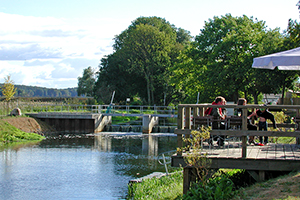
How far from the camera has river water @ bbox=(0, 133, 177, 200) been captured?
16156 mm

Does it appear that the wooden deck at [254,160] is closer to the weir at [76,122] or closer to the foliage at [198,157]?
the foliage at [198,157]

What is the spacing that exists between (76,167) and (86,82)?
266ft

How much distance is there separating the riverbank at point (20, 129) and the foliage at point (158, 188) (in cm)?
1919

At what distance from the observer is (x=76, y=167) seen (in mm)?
21766

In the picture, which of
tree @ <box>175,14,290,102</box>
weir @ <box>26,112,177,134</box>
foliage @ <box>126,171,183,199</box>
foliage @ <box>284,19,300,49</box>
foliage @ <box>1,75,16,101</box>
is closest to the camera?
foliage @ <box>126,171,183,199</box>

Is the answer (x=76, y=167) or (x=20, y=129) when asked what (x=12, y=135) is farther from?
(x=76, y=167)

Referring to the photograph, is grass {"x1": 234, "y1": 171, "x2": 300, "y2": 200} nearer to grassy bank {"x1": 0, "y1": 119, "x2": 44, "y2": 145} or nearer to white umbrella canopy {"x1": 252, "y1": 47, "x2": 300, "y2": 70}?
white umbrella canopy {"x1": 252, "y1": 47, "x2": 300, "y2": 70}

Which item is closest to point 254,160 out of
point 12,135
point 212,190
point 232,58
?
point 212,190

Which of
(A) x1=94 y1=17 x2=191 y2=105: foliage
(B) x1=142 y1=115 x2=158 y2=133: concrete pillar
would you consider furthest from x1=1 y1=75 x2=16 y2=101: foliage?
(B) x1=142 y1=115 x2=158 y2=133: concrete pillar

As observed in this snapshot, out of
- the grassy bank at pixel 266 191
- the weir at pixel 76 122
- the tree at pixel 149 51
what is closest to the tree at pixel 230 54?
the weir at pixel 76 122

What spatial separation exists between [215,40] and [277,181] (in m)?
35.9

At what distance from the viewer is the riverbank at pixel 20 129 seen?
104ft

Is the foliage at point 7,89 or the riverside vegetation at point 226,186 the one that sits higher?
the foliage at point 7,89

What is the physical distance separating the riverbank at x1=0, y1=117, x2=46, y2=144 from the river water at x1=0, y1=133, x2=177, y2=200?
171cm
